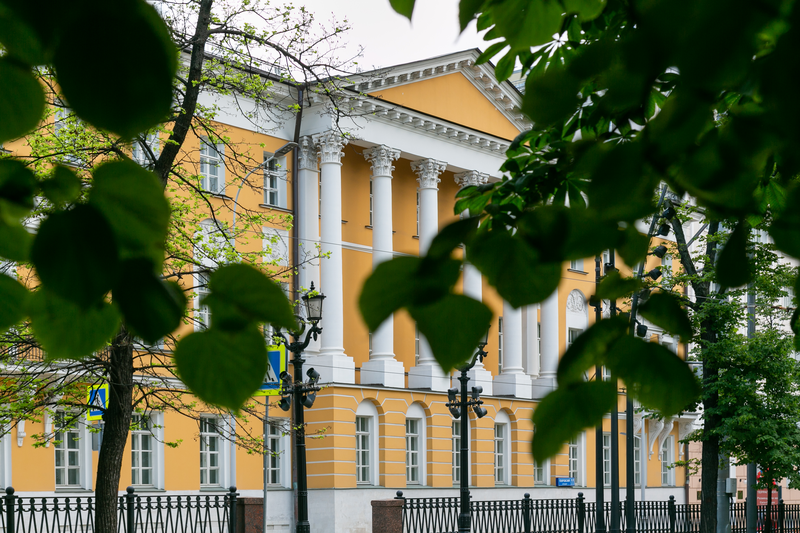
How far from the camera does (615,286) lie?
1.39 metres

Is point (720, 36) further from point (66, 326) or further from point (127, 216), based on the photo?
point (66, 326)

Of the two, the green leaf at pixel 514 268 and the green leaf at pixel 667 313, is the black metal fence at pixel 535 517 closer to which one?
the green leaf at pixel 667 313

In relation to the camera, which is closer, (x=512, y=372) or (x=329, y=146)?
(x=329, y=146)

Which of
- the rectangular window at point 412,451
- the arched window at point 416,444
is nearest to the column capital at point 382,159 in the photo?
the arched window at point 416,444

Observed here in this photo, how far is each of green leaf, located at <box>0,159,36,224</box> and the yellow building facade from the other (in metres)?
21.9

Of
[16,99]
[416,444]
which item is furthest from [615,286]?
[416,444]

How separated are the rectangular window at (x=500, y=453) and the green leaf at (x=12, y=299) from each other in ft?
105

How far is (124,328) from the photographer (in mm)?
860

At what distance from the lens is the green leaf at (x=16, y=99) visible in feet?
2.50

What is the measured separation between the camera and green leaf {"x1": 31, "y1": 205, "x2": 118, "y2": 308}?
73 centimetres

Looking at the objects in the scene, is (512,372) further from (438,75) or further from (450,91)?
(438,75)

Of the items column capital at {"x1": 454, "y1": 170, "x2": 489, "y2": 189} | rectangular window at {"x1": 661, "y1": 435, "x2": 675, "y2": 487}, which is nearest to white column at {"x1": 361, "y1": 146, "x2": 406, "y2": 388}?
column capital at {"x1": 454, "y1": 170, "x2": 489, "y2": 189}

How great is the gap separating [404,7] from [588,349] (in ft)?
1.67

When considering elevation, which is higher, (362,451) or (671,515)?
(362,451)
